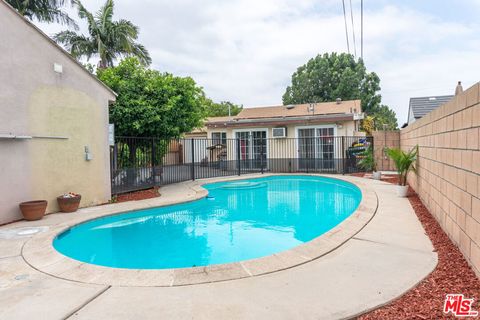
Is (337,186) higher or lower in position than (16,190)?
lower

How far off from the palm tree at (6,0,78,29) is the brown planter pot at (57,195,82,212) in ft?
43.7

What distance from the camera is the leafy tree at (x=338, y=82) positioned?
1195 inches

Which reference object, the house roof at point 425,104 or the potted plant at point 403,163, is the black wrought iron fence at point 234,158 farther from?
the potted plant at point 403,163

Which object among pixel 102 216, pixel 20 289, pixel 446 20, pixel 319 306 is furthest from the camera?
pixel 446 20

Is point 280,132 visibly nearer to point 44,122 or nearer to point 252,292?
point 44,122

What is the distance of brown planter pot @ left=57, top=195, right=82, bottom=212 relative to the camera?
23.4ft

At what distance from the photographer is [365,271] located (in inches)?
136

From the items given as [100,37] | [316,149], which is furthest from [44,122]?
[100,37]

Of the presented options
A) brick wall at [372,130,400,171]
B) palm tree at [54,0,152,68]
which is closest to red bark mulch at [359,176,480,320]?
brick wall at [372,130,400,171]

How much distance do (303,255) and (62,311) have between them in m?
2.77

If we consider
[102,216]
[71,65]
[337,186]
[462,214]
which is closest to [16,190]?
[102,216]

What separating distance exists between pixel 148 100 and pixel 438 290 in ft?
30.7

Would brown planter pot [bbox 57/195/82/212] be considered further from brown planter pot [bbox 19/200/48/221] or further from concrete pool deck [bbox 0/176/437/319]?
concrete pool deck [bbox 0/176/437/319]

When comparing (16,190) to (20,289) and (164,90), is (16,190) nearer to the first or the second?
(20,289)
